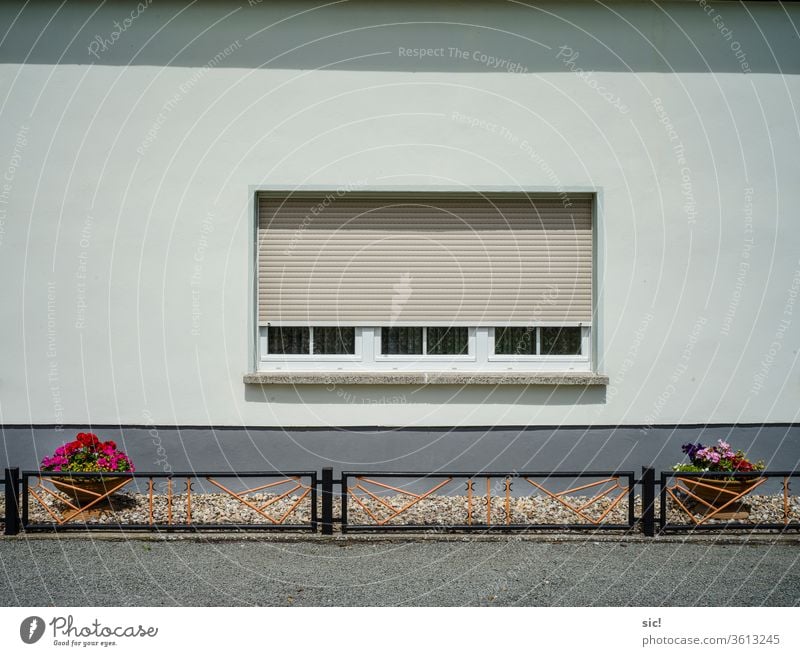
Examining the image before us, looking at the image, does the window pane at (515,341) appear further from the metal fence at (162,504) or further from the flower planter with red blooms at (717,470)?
the metal fence at (162,504)

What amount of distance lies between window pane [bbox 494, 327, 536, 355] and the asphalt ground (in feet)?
8.37

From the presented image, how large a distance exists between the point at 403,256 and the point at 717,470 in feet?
13.2

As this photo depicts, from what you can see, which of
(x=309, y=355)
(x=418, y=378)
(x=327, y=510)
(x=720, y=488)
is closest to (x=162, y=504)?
(x=327, y=510)

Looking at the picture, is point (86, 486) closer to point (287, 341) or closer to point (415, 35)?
point (287, 341)

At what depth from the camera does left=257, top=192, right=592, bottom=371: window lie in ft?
28.0

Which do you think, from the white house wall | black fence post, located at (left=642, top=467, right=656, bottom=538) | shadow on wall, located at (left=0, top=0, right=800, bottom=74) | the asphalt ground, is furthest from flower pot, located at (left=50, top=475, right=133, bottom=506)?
black fence post, located at (left=642, top=467, right=656, bottom=538)

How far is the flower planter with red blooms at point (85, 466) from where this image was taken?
7426 millimetres

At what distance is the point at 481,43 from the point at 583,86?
1246 millimetres

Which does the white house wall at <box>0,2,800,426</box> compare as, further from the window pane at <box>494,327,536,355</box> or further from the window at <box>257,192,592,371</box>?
the window pane at <box>494,327,536,355</box>

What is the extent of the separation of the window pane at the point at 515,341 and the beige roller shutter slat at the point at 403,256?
22cm

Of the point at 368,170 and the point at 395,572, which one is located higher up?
the point at 368,170

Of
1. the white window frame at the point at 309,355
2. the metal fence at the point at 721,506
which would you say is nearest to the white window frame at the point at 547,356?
the white window frame at the point at 309,355

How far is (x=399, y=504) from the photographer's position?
8070 millimetres

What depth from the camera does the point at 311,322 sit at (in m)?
8.55
